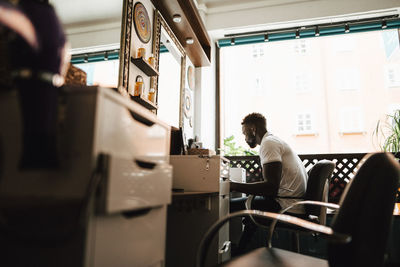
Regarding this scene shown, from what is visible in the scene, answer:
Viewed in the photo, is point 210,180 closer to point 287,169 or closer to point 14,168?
point 287,169

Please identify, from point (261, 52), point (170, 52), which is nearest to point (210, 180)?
point (170, 52)

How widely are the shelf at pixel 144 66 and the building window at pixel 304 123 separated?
15.3 ft

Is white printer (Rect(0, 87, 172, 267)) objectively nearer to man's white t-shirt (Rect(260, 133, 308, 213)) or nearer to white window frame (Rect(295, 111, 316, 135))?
man's white t-shirt (Rect(260, 133, 308, 213))

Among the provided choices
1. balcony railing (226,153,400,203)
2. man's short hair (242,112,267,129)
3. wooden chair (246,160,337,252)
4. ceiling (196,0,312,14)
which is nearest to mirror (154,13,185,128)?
man's short hair (242,112,267,129)

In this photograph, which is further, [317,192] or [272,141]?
[272,141]

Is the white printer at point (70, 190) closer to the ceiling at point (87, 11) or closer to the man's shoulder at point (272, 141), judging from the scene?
the ceiling at point (87, 11)

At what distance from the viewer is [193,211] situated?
70.5 inches

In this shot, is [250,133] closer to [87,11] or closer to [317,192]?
[317,192]

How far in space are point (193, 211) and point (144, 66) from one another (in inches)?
46.8

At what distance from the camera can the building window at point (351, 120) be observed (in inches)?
227

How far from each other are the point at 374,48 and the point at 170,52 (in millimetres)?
4719

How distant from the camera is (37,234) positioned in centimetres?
69

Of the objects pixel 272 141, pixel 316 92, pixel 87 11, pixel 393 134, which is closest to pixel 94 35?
pixel 87 11

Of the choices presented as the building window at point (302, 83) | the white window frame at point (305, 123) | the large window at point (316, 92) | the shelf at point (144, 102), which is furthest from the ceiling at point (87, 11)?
the building window at point (302, 83)
